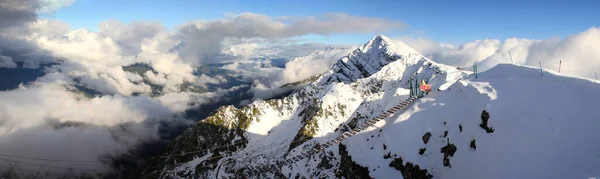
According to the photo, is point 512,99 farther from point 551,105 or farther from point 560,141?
point 560,141

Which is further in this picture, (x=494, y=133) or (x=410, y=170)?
(x=410, y=170)

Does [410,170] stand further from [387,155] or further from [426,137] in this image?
[426,137]

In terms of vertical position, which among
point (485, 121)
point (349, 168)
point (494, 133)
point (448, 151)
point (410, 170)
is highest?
point (485, 121)

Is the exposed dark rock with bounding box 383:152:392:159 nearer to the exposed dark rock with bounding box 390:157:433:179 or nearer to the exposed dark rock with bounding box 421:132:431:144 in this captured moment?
the exposed dark rock with bounding box 390:157:433:179

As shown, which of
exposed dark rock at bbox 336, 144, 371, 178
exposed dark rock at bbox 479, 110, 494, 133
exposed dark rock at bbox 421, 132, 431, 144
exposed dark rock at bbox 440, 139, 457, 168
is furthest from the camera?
exposed dark rock at bbox 336, 144, 371, 178

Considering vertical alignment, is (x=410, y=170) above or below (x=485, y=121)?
below

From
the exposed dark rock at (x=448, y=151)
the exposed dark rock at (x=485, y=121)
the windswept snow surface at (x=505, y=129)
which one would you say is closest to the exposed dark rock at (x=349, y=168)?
the windswept snow surface at (x=505, y=129)

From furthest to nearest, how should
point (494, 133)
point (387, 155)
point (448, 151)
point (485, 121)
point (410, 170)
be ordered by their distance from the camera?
1. point (387, 155)
2. point (410, 170)
3. point (448, 151)
4. point (485, 121)
5. point (494, 133)

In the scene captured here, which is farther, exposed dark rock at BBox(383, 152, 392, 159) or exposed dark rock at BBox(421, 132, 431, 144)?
exposed dark rock at BBox(383, 152, 392, 159)

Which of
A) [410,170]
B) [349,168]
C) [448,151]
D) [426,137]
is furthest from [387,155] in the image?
[448,151]

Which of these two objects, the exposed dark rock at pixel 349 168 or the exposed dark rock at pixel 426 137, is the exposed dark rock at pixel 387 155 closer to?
the exposed dark rock at pixel 349 168

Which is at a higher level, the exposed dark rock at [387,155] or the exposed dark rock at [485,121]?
the exposed dark rock at [485,121]

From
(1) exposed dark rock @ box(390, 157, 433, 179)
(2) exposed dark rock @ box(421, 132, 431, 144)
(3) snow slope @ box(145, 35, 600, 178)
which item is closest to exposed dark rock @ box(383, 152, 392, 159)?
(3) snow slope @ box(145, 35, 600, 178)

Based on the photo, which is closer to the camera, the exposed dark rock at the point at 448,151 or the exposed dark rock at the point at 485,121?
the exposed dark rock at the point at 485,121
